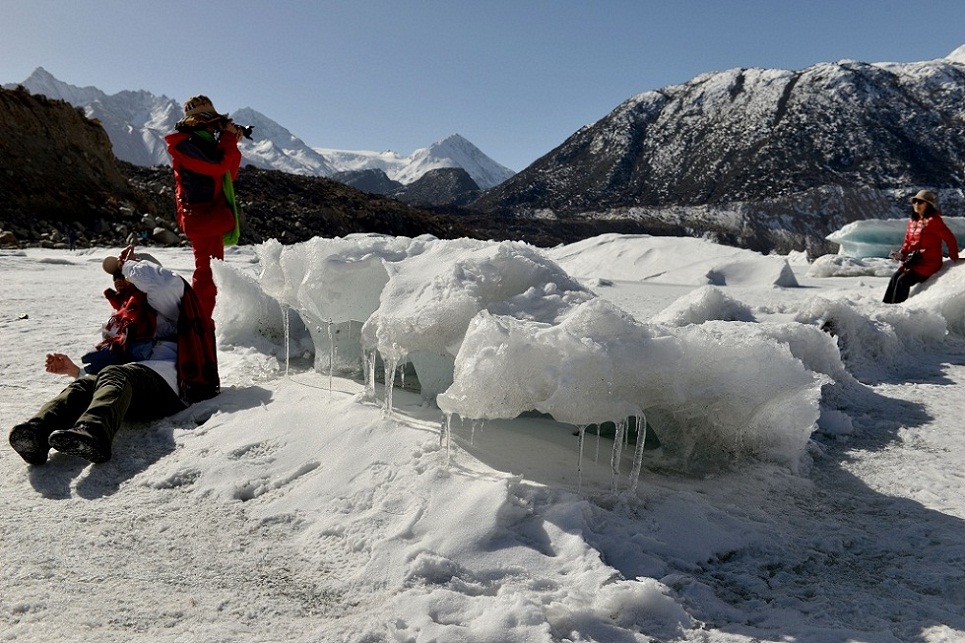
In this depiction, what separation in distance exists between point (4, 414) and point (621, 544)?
10.2 feet

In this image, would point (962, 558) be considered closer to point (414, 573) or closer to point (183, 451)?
point (414, 573)

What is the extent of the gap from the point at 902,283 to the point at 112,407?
23.5ft

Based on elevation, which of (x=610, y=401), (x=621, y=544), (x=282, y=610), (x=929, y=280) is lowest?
(x=282, y=610)

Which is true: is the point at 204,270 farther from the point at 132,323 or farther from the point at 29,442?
the point at 29,442

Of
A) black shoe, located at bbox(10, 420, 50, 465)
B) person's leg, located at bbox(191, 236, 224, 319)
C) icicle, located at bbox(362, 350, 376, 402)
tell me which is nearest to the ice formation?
icicle, located at bbox(362, 350, 376, 402)

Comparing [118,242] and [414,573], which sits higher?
[118,242]

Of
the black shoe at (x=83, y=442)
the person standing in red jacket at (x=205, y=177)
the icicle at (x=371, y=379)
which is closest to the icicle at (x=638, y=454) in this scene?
the icicle at (x=371, y=379)

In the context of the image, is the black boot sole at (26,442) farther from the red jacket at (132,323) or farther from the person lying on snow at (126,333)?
the red jacket at (132,323)

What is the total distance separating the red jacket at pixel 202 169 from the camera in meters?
3.47

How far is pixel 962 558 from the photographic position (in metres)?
1.91

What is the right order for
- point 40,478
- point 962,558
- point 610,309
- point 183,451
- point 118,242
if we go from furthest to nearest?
point 118,242 → point 183,451 → point 40,478 → point 610,309 → point 962,558

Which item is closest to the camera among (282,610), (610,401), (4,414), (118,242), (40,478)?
(282,610)

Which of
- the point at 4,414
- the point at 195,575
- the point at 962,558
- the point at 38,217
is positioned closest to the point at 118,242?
the point at 38,217

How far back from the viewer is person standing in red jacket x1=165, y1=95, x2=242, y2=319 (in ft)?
11.4
